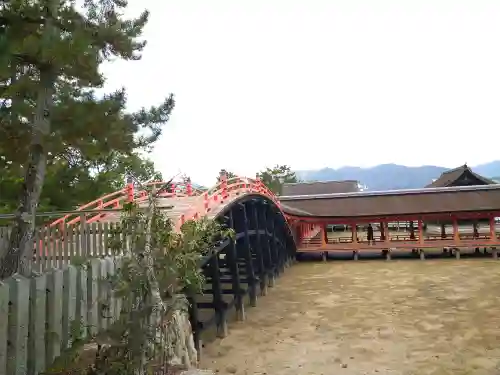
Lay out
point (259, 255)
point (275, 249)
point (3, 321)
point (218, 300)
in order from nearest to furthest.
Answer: point (3, 321)
point (218, 300)
point (259, 255)
point (275, 249)

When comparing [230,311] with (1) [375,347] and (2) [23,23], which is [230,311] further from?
(2) [23,23]

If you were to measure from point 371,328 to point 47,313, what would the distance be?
34.1ft

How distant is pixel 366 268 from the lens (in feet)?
77.9

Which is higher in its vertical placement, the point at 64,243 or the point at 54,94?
the point at 54,94

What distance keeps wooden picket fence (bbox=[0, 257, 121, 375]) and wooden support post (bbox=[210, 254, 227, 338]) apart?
6.91m

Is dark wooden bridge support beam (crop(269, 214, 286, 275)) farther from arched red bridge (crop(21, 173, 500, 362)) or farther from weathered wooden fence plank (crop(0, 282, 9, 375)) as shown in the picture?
weathered wooden fence plank (crop(0, 282, 9, 375))

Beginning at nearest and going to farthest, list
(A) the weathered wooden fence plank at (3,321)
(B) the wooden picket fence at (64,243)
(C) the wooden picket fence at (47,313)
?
(A) the weathered wooden fence plank at (3,321) < (C) the wooden picket fence at (47,313) < (B) the wooden picket fence at (64,243)

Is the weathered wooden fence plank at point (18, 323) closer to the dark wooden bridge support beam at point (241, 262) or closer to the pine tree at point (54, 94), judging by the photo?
the pine tree at point (54, 94)

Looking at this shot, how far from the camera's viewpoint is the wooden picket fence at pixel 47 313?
4309mm

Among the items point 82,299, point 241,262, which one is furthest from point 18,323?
point 241,262

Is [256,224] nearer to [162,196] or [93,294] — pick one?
[162,196]

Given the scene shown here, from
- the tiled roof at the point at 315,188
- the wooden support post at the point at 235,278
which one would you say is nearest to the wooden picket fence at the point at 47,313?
the wooden support post at the point at 235,278

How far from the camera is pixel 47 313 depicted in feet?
15.9

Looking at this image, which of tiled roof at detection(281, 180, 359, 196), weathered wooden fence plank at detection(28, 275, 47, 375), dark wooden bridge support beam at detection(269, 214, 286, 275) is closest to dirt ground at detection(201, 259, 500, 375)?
dark wooden bridge support beam at detection(269, 214, 286, 275)
